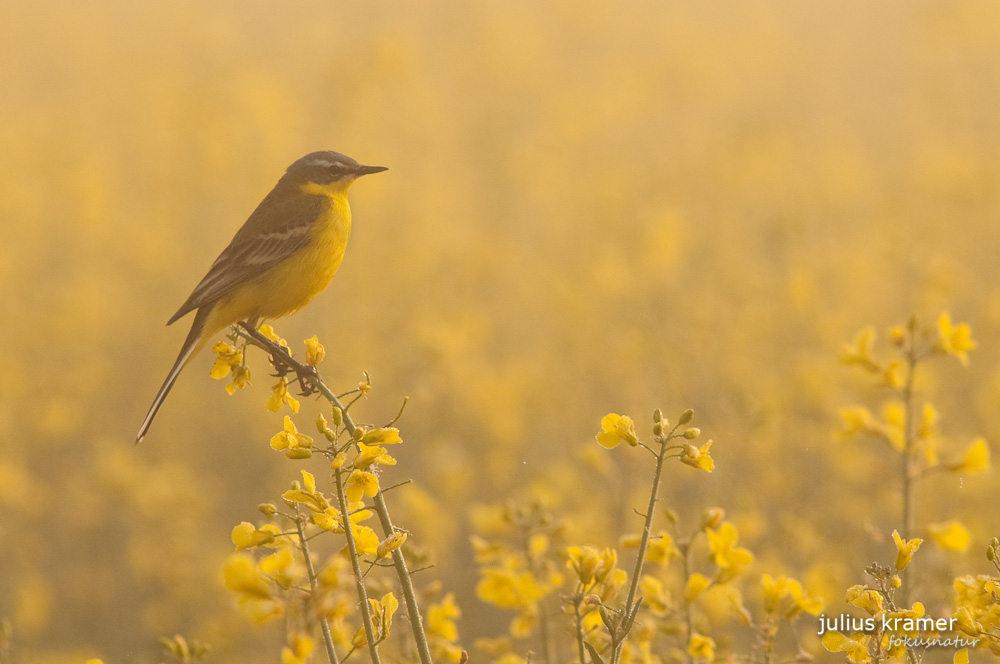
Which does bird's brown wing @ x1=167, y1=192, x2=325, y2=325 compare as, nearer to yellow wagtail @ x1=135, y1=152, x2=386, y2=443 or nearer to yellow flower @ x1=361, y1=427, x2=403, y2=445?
yellow wagtail @ x1=135, y1=152, x2=386, y2=443

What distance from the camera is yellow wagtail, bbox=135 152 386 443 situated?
3.04 meters

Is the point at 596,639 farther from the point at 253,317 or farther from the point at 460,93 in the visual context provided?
the point at 460,93

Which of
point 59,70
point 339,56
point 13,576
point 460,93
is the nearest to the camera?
point 13,576

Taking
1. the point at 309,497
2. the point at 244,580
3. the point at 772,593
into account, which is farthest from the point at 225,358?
the point at 772,593

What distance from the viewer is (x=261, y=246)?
3.14m

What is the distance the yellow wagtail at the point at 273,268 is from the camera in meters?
3.04

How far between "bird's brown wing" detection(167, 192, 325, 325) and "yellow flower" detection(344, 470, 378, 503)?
4.43 ft

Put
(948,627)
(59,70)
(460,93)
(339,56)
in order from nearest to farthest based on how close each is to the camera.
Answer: (948,627) < (339,56) < (460,93) < (59,70)

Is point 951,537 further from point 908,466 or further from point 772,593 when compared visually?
point 772,593

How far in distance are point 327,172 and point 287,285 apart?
22.2 inches

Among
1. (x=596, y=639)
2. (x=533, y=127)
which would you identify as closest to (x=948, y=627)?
(x=596, y=639)

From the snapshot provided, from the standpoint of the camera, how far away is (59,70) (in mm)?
16484

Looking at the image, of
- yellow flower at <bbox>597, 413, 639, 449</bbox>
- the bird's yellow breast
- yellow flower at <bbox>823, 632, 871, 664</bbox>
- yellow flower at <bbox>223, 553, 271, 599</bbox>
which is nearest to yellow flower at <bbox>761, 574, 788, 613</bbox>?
yellow flower at <bbox>823, 632, 871, 664</bbox>

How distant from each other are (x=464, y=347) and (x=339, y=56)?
6125 mm
